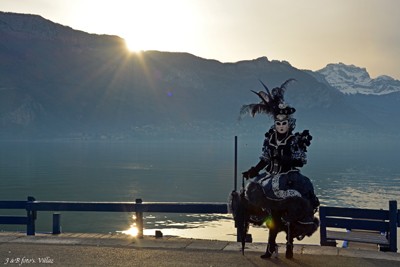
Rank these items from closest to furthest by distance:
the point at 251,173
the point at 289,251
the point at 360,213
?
the point at 289,251, the point at 251,173, the point at 360,213

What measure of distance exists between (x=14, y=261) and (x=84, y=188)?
194 feet

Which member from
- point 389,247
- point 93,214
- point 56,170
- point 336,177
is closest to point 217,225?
point 93,214

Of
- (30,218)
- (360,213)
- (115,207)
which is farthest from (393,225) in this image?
(30,218)

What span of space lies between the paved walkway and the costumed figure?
1.80 ft

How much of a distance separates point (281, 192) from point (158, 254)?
2817mm

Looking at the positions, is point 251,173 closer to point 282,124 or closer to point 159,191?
point 282,124

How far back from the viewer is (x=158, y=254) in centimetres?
988

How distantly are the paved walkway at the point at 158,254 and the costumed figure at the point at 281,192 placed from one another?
21.6 inches

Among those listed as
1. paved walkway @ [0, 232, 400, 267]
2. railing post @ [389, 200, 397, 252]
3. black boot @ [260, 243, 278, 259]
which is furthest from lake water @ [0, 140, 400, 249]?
black boot @ [260, 243, 278, 259]

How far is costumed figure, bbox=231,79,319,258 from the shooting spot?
9.02 metres

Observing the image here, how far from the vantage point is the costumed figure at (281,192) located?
9.02 metres

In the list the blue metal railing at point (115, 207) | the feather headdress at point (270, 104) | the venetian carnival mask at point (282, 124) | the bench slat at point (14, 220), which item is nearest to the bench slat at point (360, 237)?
the blue metal railing at point (115, 207)

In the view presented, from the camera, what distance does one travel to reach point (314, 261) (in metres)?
9.25

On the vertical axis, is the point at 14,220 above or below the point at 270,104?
below
